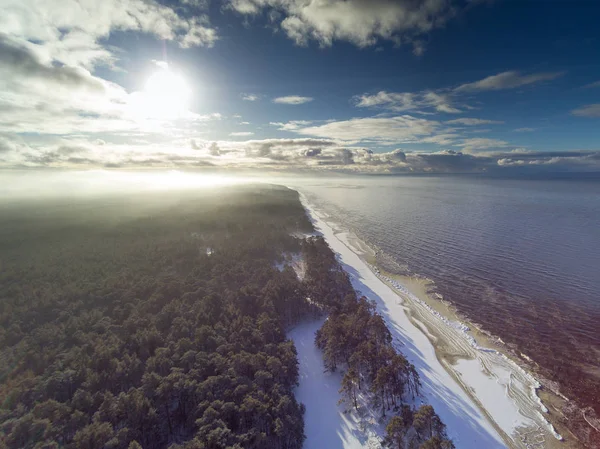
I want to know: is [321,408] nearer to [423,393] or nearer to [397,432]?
[397,432]

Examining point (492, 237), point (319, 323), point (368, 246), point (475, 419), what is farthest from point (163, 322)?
point (492, 237)

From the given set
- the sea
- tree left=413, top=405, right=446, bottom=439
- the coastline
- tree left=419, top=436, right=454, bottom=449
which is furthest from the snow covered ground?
the sea

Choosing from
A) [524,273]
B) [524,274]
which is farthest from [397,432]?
[524,273]

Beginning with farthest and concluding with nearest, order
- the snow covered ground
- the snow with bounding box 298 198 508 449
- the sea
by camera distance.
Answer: the sea → the snow covered ground → the snow with bounding box 298 198 508 449

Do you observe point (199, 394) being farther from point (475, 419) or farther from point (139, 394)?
point (475, 419)

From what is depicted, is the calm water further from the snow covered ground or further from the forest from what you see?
the snow covered ground

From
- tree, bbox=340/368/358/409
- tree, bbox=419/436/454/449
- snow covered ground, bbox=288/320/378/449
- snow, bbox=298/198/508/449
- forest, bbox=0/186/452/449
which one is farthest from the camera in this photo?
tree, bbox=340/368/358/409

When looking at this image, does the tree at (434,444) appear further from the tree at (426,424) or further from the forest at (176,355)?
the tree at (426,424)
